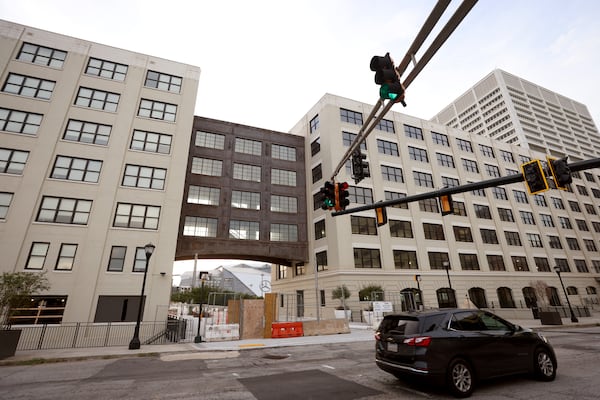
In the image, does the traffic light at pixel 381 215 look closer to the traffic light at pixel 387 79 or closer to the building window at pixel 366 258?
the traffic light at pixel 387 79

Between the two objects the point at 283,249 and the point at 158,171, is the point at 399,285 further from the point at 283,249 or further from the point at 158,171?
the point at 158,171

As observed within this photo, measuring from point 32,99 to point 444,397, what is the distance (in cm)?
3292

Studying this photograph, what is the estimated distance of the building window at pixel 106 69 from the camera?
26.5 metres

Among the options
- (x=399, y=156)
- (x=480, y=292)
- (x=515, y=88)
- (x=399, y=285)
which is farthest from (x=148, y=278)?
(x=515, y=88)

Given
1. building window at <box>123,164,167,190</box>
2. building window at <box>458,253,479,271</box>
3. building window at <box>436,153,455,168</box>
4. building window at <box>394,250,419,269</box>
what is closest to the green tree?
building window at <box>123,164,167,190</box>

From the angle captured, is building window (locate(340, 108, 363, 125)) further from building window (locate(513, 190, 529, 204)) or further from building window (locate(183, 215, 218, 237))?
building window (locate(513, 190, 529, 204))

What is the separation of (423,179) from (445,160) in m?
6.18

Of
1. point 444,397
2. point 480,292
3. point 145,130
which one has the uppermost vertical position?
point 145,130

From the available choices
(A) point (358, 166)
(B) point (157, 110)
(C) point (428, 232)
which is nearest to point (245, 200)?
(B) point (157, 110)

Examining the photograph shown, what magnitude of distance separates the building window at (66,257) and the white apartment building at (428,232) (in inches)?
693

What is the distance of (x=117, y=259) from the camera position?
70.7ft

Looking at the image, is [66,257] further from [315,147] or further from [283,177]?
[315,147]

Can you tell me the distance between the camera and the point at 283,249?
3164 cm

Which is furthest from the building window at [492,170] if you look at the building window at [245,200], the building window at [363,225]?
the building window at [245,200]
